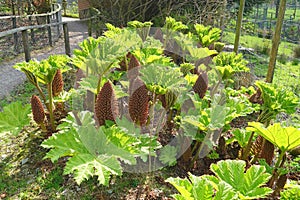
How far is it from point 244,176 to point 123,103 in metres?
1.38

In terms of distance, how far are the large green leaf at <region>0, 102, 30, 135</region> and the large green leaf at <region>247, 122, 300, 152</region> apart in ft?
5.77

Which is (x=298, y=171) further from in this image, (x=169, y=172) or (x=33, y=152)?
(x=33, y=152)

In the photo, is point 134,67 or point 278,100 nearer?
point 278,100

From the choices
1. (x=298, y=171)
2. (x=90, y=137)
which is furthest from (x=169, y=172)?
(x=298, y=171)

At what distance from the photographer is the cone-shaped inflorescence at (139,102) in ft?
6.75

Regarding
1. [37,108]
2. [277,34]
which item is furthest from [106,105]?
[277,34]

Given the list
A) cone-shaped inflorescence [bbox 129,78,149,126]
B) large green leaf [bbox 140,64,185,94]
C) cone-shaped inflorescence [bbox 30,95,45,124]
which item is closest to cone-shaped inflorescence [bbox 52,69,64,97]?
cone-shaped inflorescence [bbox 30,95,45,124]

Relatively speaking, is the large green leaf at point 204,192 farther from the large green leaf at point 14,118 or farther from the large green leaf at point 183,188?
the large green leaf at point 14,118

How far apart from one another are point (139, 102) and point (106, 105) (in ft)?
0.74

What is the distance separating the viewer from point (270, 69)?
3719 millimetres

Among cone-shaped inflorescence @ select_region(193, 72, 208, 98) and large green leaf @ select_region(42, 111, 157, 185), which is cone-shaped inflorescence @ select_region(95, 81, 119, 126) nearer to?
large green leaf @ select_region(42, 111, 157, 185)

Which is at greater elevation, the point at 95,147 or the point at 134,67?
the point at 134,67

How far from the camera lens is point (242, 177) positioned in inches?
63.0

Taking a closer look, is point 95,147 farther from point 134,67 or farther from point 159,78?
point 134,67
